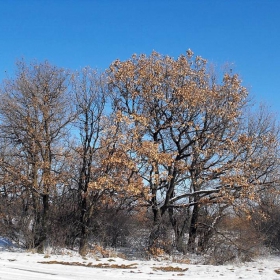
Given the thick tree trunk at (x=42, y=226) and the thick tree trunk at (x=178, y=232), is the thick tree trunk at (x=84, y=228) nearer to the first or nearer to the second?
the thick tree trunk at (x=42, y=226)

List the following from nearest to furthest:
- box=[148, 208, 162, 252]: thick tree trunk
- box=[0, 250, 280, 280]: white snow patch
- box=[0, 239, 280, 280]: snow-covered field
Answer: box=[0, 250, 280, 280]: white snow patch < box=[0, 239, 280, 280]: snow-covered field < box=[148, 208, 162, 252]: thick tree trunk

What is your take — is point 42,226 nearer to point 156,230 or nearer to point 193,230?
point 156,230

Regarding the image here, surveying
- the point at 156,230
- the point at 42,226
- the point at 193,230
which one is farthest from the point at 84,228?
the point at 193,230

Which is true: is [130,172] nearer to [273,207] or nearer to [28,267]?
[28,267]

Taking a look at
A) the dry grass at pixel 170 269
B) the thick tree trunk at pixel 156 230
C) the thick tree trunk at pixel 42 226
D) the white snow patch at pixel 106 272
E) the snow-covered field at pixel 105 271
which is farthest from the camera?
the thick tree trunk at pixel 42 226

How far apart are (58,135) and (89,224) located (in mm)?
4919

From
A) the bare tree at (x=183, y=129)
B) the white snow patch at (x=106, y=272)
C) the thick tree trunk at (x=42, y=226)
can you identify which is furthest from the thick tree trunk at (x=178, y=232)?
the thick tree trunk at (x=42, y=226)

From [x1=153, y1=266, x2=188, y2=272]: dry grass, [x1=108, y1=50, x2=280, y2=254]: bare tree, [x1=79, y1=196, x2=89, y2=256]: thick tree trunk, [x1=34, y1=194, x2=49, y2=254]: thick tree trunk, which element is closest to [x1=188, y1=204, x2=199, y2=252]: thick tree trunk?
[x1=108, y1=50, x2=280, y2=254]: bare tree

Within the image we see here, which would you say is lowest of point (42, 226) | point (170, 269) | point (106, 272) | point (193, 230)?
point (106, 272)

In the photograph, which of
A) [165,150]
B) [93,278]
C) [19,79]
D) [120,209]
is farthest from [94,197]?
[93,278]

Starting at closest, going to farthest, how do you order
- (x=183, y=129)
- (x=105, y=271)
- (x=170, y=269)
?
(x=105, y=271)
(x=170, y=269)
(x=183, y=129)

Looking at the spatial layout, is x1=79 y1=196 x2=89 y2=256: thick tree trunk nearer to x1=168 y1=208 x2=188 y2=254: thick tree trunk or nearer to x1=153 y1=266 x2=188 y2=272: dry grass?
x1=168 y1=208 x2=188 y2=254: thick tree trunk

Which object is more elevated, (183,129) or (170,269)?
(183,129)

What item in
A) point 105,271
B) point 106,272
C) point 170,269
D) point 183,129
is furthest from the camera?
point 183,129
